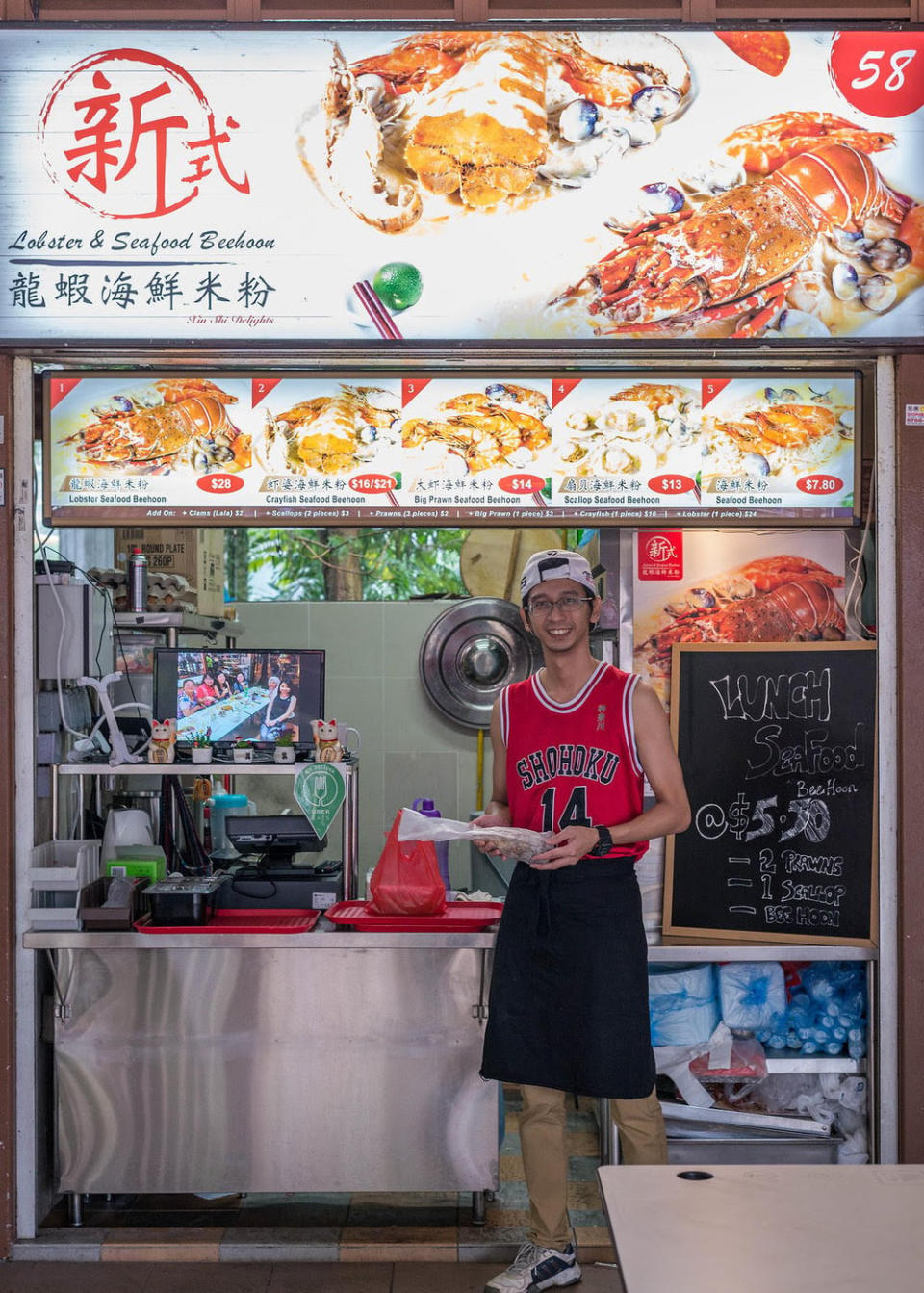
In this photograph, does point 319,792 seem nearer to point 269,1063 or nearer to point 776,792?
point 269,1063

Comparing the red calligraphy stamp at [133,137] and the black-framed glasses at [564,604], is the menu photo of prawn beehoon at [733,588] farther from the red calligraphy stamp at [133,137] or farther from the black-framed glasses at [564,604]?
the red calligraphy stamp at [133,137]

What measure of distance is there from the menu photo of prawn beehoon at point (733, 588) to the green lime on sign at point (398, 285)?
1229mm

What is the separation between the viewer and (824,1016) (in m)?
4.07

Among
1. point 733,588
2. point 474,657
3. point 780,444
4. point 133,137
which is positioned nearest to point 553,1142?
point 733,588

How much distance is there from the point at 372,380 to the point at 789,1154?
2.97 m

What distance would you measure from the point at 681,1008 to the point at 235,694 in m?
1.93

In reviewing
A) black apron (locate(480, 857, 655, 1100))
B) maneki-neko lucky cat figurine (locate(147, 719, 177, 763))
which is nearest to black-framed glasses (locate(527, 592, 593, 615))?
black apron (locate(480, 857, 655, 1100))

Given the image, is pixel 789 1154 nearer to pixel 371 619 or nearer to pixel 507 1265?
pixel 507 1265

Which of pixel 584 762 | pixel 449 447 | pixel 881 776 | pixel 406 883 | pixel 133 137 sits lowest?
pixel 406 883

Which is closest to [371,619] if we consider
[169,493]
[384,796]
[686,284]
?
[384,796]

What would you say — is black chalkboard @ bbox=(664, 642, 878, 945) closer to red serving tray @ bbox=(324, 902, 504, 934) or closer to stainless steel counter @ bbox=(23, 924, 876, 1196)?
red serving tray @ bbox=(324, 902, 504, 934)

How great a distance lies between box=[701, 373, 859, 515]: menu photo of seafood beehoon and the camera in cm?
400

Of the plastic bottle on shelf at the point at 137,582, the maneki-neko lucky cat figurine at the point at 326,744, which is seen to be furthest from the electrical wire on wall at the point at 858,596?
the plastic bottle on shelf at the point at 137,582

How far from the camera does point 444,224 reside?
3.87m
